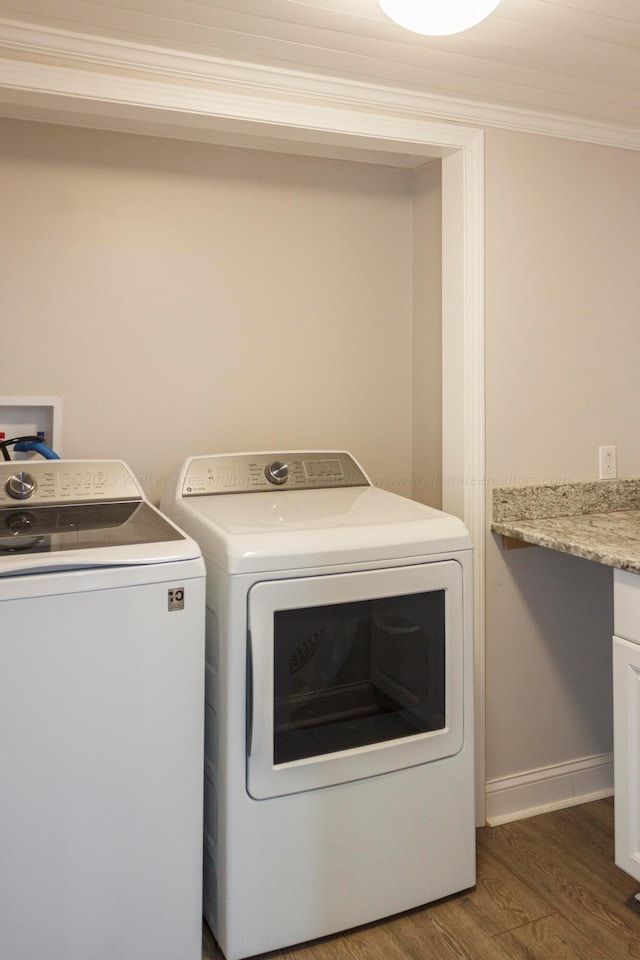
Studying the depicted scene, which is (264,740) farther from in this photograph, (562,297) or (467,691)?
(562,297)

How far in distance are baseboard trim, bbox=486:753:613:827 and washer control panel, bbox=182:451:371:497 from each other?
3.39ft

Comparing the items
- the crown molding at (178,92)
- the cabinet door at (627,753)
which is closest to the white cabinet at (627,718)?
the cabinet door at (627,753)

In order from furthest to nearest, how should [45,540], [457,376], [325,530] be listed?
[457,376] < [325,530] < [45,540]

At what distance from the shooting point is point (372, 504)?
6.88 feet

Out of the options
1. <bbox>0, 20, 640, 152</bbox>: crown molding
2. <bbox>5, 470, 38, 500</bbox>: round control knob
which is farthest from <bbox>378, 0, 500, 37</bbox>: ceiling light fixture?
<bbox>5, 470, 38, 500</bbox>: round control knob

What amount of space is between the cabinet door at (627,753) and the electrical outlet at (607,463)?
71cm

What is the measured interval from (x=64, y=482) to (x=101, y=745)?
0.77m

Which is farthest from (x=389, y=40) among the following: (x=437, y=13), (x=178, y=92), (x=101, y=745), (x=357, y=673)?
(x=101, y=745)

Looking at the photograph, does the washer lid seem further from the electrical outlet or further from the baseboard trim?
the baseboard trim

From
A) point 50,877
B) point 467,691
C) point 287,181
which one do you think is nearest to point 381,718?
point 467,691

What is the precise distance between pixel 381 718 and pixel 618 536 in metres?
0.80

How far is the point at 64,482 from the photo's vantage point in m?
2.03

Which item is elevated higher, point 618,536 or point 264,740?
point 618,536

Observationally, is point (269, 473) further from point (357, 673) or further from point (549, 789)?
point (549, 789)
